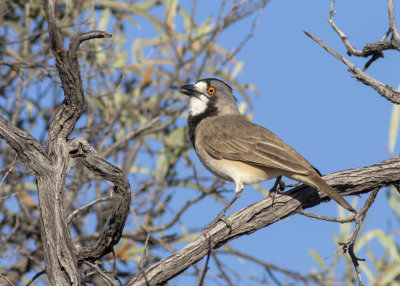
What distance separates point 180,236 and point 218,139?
228cm

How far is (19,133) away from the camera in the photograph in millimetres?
4281

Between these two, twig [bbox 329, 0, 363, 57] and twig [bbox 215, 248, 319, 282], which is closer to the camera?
twig [bbox 329, 0, 363, 57]

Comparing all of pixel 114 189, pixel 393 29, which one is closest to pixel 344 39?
pixel 393 29

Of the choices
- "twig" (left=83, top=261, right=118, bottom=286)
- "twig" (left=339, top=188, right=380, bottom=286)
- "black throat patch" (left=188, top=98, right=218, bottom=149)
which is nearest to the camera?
"twig" (left=83, top=261, right=118, bottom=286)

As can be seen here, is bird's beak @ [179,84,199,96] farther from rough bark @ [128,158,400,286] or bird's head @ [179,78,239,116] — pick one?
rough bark @ [128,158,400,286]

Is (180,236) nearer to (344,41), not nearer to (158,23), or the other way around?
(158,23)

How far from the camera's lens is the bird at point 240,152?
5.22 meters

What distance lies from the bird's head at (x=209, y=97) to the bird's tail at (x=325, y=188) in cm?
210

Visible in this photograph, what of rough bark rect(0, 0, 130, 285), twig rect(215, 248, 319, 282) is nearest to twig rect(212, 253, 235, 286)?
twig rect(215, 248, 319, 282)

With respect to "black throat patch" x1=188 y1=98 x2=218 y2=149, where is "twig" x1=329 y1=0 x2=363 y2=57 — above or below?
below

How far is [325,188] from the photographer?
4.90 meters

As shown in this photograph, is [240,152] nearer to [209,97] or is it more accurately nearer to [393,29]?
[209,97]

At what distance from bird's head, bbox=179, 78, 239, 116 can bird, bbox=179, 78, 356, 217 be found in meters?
0.01

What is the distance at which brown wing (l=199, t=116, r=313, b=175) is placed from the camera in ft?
17.5
